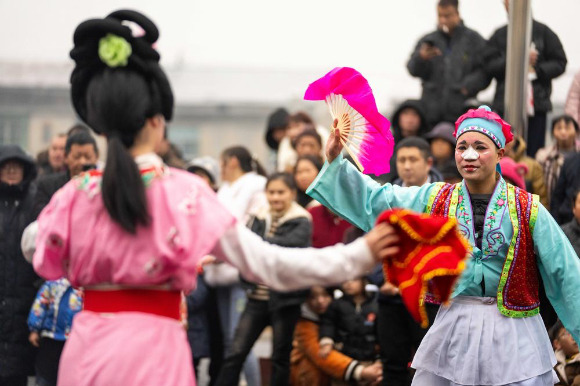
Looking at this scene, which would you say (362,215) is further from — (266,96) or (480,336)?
(266,96)

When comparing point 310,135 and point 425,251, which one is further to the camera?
point 310,135

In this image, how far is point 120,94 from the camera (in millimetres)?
3535

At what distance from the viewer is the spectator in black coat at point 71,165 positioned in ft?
24.5

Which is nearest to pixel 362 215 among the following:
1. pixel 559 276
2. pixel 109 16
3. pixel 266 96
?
pixel 559 276

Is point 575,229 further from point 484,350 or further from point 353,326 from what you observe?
point 484,350

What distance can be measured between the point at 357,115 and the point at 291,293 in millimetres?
2435

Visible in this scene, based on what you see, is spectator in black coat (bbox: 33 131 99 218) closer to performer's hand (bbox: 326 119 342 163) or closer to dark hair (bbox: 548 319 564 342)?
performer's hand (bbox: 326 119 342 163)

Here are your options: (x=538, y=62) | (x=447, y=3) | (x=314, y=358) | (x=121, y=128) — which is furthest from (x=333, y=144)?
(x=538, y=62)

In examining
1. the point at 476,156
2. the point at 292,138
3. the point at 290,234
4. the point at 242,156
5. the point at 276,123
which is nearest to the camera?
the point at 476,156

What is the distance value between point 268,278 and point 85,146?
425 centimetres

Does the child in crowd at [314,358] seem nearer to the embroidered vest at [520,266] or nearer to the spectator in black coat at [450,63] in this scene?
the spectator in black coat at [450,63]

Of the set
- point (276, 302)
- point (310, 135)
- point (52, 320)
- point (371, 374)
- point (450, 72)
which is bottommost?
point (371, 374)

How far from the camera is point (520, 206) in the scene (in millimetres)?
4965

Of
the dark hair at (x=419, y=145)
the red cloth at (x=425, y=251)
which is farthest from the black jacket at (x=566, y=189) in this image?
the red cloth at (x=425, y=251)
